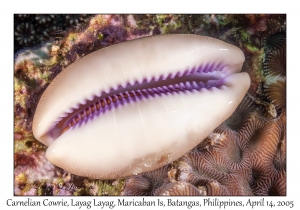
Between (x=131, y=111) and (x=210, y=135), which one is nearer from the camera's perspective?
(x=131, y=111)

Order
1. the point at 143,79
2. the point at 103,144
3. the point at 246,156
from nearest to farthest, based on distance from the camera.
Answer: the point at 103,144, the point at 143,79, the point at 246,156

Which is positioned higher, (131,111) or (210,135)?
(131,111)
